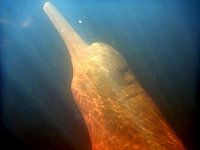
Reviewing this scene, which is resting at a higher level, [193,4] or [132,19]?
[132,19]

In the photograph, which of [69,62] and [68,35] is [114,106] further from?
[69,62]

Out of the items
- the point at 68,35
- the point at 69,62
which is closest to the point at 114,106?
the point at 68,35

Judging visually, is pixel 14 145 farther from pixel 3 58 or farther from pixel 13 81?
pixel 3 58

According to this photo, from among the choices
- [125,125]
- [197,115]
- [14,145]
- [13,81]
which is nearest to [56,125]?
[14,145]

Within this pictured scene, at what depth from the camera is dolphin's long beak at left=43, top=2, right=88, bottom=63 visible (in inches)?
223

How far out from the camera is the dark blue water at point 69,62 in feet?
21.3

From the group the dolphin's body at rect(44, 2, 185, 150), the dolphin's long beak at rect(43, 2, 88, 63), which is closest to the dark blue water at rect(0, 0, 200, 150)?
the dolphin's long beak at rect(43, 2, 88, 63)

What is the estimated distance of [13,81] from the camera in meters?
6.77

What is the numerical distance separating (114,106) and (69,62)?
313 centimetres

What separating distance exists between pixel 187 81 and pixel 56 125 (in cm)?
498

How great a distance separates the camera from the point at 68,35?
6.06 meters

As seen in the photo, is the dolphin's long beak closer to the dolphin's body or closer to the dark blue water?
the dolphin's body

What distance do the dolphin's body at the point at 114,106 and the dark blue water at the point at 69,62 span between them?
1811 millimetres

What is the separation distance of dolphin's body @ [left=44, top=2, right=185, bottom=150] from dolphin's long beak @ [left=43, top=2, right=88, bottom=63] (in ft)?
0.10
